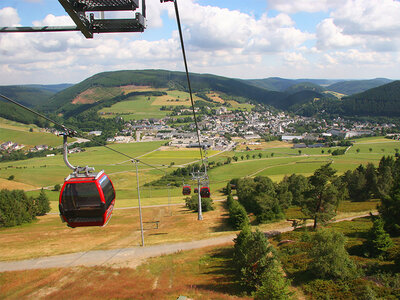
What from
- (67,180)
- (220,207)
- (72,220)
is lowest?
(220,207)

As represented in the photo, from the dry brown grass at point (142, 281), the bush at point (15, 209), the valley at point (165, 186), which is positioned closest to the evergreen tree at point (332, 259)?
the valley at point (165, 186)

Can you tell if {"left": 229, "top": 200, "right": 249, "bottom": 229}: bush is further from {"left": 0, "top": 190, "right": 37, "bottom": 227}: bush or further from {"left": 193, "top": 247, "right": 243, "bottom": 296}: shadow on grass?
{"left": 0, "top": 190, "right": 37, "bottom": 227}: bush

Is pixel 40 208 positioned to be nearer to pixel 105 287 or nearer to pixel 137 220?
pixel 137 220

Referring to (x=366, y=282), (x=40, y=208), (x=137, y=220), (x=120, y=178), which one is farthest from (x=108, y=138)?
(x=366, y=282)

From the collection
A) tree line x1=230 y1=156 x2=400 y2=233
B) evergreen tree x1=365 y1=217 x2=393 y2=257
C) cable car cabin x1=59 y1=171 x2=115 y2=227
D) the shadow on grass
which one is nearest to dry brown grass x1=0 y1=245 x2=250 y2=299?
the shadow on grass

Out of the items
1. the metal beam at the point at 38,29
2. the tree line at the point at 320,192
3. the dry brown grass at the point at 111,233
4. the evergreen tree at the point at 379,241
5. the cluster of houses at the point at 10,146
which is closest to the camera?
the metal beam at the point at 38,29

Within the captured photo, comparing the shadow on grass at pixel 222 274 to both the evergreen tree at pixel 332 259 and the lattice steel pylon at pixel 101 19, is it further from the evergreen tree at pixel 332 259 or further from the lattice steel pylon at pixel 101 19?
the lattice steel pylon at pixel 101 19

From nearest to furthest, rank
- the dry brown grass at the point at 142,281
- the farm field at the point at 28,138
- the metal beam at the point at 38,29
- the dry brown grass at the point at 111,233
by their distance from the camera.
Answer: the metal beam at the point at 38,29 < the dry brown grass at the point at 142,281 < the dry brown grass at the point at 111,233 < the farm field at the point at 28,138

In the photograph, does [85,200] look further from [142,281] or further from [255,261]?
[142,281]
